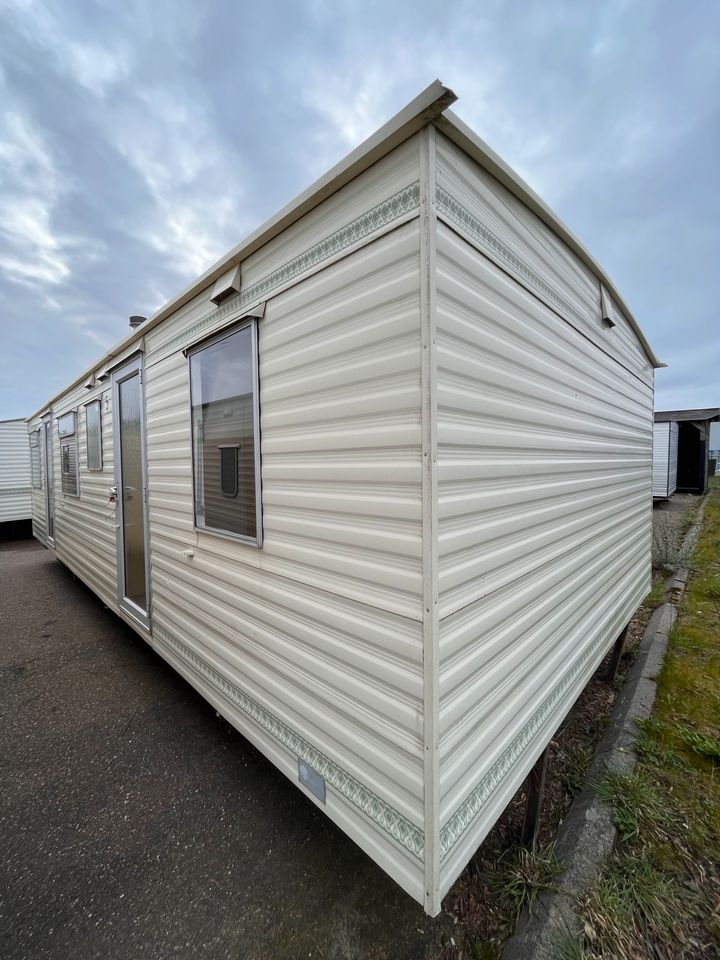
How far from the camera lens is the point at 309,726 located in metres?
1.52

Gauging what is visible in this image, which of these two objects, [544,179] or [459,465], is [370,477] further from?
[544,179]

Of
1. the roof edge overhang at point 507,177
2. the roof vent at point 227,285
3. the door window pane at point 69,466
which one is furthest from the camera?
the door window pane at point 69,466

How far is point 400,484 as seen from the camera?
46.1 inches

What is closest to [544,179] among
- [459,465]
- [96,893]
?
[459,465]

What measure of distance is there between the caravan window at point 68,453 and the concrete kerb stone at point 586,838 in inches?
215

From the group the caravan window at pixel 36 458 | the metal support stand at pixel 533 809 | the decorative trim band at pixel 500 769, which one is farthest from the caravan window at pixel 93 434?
the metal support stand at pixel 533 809

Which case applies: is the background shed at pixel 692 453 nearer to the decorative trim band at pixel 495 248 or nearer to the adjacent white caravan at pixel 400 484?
the decorative trim band at pixel 495 248

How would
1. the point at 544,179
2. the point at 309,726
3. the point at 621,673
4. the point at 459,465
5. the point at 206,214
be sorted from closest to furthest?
the point at 459,465 → the point at 309,726 → the point at 621,673 → the point at 206,214 → the point at 544,179

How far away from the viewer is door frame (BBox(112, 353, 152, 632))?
9.72 feet

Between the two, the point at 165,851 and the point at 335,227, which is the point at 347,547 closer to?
the point at 335,227

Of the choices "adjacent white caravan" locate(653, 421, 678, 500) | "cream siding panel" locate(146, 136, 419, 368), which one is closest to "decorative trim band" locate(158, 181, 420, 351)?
"cream siding panel" locate(146, 136, 419, 368)

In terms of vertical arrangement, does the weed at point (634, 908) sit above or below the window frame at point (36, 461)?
below

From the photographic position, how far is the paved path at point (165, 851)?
4.56 ft

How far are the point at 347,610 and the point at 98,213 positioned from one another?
35.4 feet
